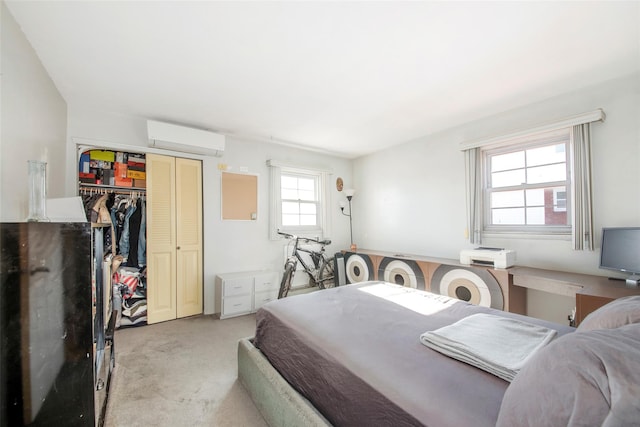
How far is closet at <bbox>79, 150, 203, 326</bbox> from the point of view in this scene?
292 centimetres

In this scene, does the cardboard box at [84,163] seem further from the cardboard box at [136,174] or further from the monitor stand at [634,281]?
the monitor stand at [634,281]

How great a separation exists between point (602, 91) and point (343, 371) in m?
3.28

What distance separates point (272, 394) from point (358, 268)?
280 cm

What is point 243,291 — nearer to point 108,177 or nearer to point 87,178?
point 108,177

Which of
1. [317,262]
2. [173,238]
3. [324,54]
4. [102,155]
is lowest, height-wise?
[317,262]

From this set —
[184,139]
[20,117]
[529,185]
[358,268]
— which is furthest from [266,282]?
[529,185]

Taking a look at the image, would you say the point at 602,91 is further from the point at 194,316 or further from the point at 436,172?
the point at 194,316

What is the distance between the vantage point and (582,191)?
Answer: 2.34 m

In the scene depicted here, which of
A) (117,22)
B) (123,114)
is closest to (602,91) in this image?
(117,22)

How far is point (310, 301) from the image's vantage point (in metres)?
1.96

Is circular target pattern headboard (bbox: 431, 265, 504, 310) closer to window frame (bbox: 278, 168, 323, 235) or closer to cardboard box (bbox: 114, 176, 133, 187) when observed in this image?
window frame (bbox: 278, 168, 323, 235)

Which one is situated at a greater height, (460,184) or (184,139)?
(184,139)

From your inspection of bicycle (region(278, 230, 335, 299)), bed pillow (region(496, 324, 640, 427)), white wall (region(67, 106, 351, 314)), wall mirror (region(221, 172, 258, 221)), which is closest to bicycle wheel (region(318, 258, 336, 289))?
bicycle (region(278, 230, 335, 299))

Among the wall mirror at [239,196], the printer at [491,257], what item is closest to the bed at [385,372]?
the printer at [491,257]
